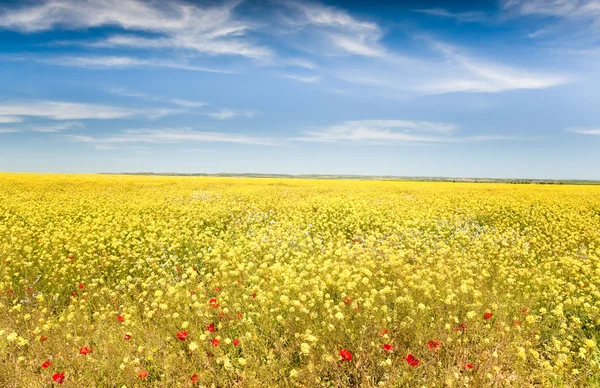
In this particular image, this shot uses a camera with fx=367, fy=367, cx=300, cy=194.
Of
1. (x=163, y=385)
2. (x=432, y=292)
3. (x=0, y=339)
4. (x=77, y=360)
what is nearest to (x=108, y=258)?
(x=0, y=339)

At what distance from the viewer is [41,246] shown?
30.9ft

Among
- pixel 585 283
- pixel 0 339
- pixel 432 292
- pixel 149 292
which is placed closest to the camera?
pixel 0 339

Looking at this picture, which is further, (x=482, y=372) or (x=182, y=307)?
(x=182, y=307)

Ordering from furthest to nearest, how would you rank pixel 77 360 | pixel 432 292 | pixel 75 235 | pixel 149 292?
pixel 75 235 → pixel 149 292 → pixel 432 292 → pixel 77 360

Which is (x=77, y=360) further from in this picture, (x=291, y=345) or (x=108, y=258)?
(x=108, y=258)

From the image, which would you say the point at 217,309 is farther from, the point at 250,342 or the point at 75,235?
the point at 75,235

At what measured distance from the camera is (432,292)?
239 inches

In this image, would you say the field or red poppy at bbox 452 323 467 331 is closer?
the field

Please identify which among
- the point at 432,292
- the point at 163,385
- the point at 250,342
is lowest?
the point at 163,385

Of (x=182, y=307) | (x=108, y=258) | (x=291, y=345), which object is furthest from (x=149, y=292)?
(x=291, y=345)

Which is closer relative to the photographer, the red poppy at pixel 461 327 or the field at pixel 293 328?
the field at pixel 293 328

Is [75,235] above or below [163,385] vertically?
above

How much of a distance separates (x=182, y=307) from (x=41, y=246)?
5722 mm

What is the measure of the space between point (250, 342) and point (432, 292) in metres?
3.09
